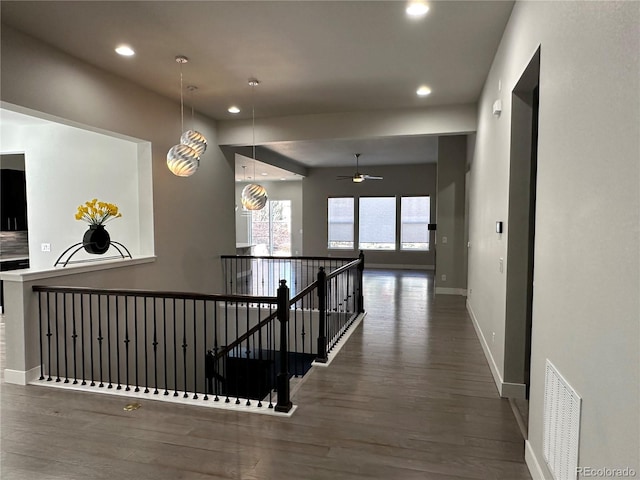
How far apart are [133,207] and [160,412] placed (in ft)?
11.3

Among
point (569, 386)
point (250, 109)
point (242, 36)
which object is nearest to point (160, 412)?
point (569, 386)

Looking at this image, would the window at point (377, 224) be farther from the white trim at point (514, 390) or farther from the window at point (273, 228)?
the white trim at point (514, 390)

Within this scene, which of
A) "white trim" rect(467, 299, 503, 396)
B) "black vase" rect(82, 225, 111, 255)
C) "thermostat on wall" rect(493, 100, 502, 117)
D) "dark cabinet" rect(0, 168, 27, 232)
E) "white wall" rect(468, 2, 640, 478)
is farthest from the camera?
"dark cabinet" rect(0, 168, 27, 232)

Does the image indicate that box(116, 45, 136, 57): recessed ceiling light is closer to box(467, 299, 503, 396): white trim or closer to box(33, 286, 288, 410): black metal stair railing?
box(33, 286, 288, 410): black metal stair railing

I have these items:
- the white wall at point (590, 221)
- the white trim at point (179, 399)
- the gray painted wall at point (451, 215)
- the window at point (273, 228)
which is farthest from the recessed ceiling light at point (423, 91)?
the window at point (273, 228)

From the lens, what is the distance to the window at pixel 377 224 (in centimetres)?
1244

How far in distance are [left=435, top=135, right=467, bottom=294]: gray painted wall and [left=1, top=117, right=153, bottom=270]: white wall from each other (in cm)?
560

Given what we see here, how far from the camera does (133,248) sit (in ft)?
18.5

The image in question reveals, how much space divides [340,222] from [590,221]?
37.1ft

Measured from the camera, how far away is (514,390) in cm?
333

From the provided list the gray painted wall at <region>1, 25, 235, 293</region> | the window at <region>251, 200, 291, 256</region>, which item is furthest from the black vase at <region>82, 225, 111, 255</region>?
the window at <region>251, 200, 291, 256</region>

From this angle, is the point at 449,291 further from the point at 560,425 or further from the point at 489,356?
the point at 560,425

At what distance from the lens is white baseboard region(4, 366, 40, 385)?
3.70 meters

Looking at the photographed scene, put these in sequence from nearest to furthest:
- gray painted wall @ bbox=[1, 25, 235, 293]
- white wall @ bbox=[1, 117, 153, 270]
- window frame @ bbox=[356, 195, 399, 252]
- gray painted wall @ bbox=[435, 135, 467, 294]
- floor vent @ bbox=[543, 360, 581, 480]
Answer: floor vent @ bbox=[543, 360, 581, 480]
gray painted wall @ bbox=[1, 25, 235, 293]
white wall @ bbox=[1, 117, 153, 270]
gray painted wall @ bbox=[435, 135, 467, 294]
window frame @ bbox=[356, 195, 399, 252]
